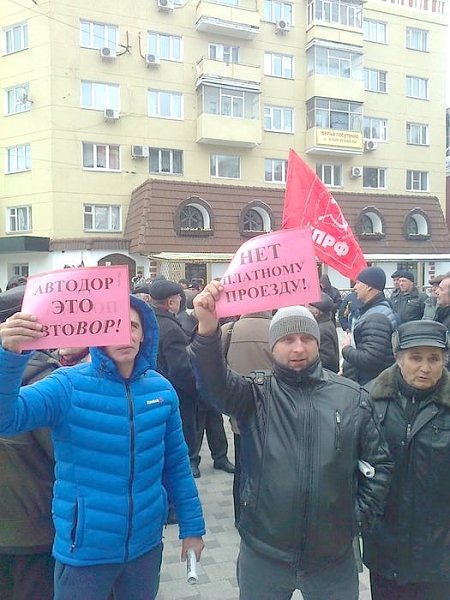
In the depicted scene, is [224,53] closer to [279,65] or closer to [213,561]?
[279,65]

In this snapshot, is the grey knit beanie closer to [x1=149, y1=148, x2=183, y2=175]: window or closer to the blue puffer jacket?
the blue puffer jacket

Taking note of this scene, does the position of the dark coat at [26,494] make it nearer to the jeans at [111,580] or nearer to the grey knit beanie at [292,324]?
the jeans at [111,580]

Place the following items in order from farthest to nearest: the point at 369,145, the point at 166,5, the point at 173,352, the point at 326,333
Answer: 1. the point at 369,145
2. the point at 166,5
3. the point at 326,333
4. the point at 173,352

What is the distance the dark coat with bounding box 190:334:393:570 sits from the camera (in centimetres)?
214

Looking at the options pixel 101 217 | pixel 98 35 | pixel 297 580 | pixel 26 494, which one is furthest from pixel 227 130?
pixel 297 580

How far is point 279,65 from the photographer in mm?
24953

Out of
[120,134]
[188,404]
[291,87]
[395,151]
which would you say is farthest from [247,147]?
[188,404]

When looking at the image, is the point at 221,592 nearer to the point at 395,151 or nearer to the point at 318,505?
the point at 318,505

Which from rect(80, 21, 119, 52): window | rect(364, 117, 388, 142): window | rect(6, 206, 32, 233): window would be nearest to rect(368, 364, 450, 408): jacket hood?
rect(6, 206, 32, 233): window

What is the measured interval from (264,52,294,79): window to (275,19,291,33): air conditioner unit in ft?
3.60

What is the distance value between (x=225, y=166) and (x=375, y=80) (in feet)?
33.2

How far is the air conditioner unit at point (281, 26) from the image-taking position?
24375 mm

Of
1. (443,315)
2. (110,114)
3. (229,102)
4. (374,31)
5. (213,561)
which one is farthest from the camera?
(374,31)

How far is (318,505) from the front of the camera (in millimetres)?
2131
